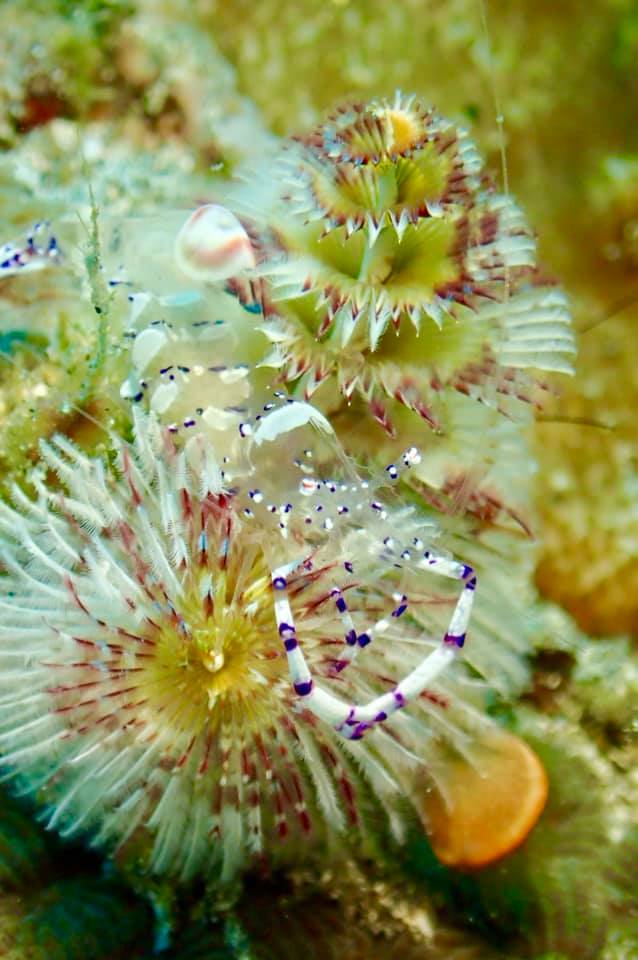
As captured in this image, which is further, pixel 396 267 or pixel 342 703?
pixel 396 267

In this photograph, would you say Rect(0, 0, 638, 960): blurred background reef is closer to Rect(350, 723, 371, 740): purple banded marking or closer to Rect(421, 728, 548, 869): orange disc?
Rect(421, 728, 548, 869): orange disc

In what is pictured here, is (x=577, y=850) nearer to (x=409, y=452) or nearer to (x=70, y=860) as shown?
(x=409, y=452)

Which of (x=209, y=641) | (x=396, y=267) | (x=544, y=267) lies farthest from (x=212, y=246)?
(x=544, y=267)

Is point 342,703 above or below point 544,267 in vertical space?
below

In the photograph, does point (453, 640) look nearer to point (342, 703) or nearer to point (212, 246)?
point (342, 703)

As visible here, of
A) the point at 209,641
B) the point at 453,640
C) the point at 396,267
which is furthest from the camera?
the point at 396,267

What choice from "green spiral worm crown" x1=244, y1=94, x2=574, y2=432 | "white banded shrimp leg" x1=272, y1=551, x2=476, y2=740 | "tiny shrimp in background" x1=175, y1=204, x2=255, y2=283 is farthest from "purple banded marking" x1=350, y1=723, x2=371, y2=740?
"tiny shrimp in background" x1=175, y1=204, x2=255, y2=283

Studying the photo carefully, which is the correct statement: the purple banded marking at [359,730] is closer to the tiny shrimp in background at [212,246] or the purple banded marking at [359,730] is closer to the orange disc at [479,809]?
the orange disc at [479,809]
